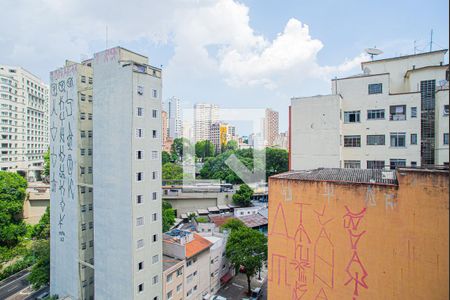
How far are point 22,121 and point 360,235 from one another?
4147 cm

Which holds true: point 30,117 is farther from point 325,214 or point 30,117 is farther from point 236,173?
point 325,214

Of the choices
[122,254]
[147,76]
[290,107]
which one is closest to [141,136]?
[147,76]

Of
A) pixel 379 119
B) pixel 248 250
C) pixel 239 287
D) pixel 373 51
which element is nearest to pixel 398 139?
pixel 379 119

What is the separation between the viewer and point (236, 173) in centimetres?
3841

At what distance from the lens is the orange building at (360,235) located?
560 cm

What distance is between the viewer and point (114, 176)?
40.0 feet

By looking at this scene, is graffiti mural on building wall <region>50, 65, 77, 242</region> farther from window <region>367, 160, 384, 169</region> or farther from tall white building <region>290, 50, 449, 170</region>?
window <region>367, 160, 384, 169</region>

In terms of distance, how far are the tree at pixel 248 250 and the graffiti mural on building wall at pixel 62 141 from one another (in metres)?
10.3

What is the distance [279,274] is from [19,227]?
24.5 meters

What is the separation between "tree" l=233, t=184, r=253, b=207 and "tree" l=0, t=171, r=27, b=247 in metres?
20.6

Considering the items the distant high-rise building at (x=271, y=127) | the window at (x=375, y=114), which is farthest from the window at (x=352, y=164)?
the distant high-rise building at (x=271, y=127)

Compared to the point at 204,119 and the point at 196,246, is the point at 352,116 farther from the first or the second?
the point at 204,119

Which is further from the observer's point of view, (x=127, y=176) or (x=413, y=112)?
(x=127, y=176)

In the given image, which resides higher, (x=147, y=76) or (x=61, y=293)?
(x=147, y=76)
